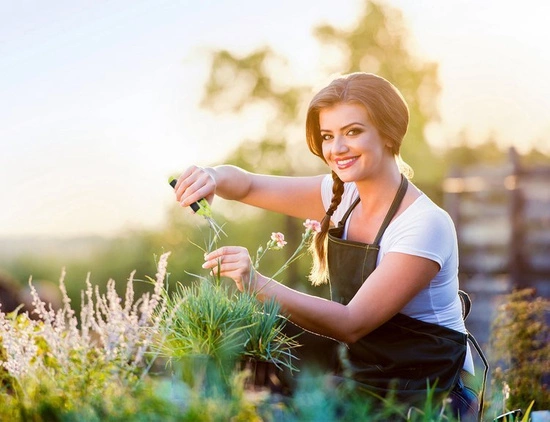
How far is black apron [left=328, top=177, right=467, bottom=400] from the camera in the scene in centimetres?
294

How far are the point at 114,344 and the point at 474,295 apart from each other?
24.4ft

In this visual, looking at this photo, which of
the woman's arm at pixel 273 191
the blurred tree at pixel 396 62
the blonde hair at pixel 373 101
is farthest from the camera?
the blurred tree at pixel 396 62

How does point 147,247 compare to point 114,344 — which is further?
point 147,247

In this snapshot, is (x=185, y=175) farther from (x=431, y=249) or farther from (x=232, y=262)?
(x=431, y=249)

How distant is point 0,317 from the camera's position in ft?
10.3

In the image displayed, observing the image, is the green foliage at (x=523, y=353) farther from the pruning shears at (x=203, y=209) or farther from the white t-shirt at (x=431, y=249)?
the pruning shears at (x=203, y=209)

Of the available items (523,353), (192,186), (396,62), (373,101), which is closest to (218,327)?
(192,186)

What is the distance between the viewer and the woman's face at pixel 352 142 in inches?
122

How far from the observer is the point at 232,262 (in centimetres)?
262

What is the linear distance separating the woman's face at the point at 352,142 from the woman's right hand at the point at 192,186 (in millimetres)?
483

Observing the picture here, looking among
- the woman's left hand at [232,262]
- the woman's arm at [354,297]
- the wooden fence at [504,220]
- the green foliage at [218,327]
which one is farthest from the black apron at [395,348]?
the wooden fence at [504,220]

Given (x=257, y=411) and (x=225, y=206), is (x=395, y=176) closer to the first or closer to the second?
(x=257, y=411)

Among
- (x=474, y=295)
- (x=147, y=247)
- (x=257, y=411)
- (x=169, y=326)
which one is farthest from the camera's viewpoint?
(x=147, y=247)

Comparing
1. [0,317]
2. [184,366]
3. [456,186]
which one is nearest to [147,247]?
[456,186]
